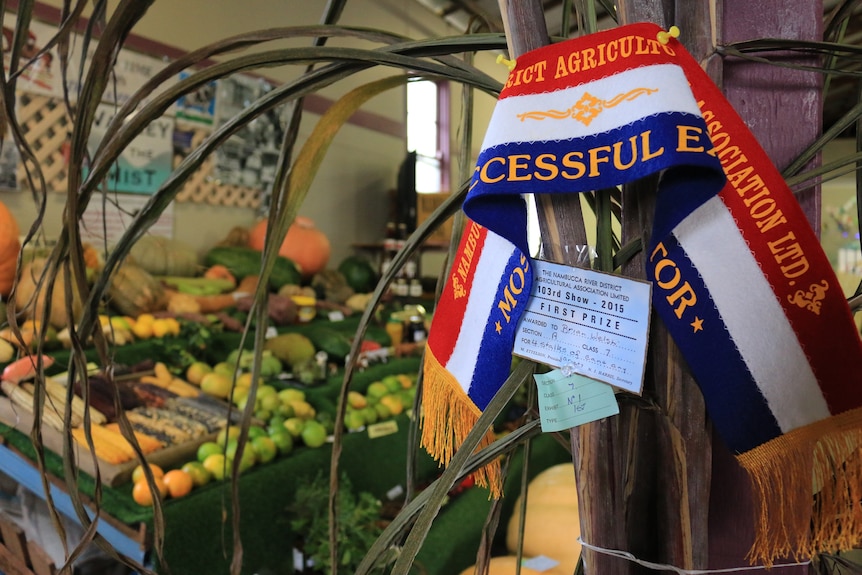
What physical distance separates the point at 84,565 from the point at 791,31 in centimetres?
152

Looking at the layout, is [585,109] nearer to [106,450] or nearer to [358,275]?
[106,450]

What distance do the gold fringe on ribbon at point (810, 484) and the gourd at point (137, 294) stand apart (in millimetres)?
2015

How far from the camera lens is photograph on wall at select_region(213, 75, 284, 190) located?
293 centimetres

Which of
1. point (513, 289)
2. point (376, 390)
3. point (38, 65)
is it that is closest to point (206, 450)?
point (376, 390)

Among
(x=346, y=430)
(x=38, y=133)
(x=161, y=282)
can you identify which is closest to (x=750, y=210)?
(x=346, y=430)

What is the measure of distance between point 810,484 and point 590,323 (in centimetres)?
17

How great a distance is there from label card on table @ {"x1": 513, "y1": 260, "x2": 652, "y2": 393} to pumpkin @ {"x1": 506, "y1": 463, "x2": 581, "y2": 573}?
110cm

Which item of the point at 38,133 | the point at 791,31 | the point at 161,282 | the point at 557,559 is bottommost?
the point at 557,559

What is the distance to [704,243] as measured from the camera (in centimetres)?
31

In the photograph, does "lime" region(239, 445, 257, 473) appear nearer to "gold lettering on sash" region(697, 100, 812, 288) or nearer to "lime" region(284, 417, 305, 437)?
"lime" region(284, 417, 305, 437)

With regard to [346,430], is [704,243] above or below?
above

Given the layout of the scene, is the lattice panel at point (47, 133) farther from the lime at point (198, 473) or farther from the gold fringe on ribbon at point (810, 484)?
the gold fringe on ribbon at point (810, 484)

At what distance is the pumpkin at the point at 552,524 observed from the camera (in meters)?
1.42

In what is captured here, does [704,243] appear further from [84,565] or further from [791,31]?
[84,565]
